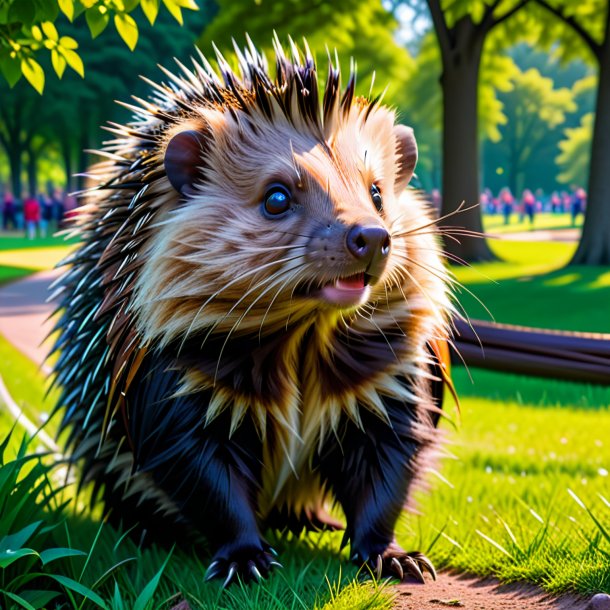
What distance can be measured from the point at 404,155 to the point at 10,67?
1.59 meters

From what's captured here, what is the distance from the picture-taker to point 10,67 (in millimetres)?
3410

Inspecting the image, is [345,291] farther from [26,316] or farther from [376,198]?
[26,316]

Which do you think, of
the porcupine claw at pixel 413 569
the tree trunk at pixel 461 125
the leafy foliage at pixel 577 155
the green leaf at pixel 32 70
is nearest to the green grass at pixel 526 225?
the leafy foliage at pixel 577 155

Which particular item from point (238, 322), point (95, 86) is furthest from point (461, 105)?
→ point (95, 86)

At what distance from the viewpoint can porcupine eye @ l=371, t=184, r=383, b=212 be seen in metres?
2.97

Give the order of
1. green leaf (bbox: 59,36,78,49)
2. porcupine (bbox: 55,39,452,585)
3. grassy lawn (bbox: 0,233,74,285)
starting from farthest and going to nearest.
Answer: grassy lawn (bbox: 0,233,74,285), green leaf (bbox: 59,36,78,49), porcupine (bbox: 55,39,452,585)

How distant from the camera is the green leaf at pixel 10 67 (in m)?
3.38

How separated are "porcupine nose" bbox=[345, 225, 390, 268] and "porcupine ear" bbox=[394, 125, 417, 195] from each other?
77 cm

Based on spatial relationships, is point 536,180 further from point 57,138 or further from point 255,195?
point 255,195

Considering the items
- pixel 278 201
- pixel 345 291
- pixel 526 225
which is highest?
pixel 278 201

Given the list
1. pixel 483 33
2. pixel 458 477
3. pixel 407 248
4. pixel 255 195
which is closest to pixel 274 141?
pixel 255 195

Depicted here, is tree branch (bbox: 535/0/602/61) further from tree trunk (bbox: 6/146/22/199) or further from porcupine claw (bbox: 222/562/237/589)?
tree trunk (bbox: 6/146/22/199)

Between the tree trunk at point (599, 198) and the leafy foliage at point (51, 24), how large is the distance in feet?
38.4

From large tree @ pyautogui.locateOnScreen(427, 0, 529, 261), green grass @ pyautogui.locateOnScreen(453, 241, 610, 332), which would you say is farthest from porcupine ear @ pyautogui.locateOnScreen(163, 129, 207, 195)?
large tree @ pyautogui.locateOnScreen(427, 0, 529, 261)
